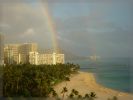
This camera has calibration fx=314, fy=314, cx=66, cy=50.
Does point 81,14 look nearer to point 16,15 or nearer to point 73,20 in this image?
point 73,20

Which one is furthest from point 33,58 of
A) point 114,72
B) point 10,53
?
point 114,72

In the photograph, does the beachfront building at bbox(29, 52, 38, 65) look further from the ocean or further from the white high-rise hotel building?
the ocean

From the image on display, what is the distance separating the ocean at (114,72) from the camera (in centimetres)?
470

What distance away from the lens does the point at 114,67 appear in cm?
476

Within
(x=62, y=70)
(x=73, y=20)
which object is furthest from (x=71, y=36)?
(x=62, y=70)

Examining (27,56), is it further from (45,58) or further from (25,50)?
(45,58)

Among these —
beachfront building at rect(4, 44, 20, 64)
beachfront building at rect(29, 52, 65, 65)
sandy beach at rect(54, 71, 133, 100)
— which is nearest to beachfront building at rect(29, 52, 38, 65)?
beachfront building at rect(29, 52, 65, 65)

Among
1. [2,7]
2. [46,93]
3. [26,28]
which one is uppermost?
[2,7]

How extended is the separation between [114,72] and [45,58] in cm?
109

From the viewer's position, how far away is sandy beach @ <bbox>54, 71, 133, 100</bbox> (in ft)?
15.6

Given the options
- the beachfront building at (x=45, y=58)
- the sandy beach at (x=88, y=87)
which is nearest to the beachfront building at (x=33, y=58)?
the beachfront building at (x=45, y=58)

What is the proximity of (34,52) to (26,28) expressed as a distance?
0.39 meters

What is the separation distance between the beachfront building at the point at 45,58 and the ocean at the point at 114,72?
229 millimetres

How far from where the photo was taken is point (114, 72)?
477 centimetres
